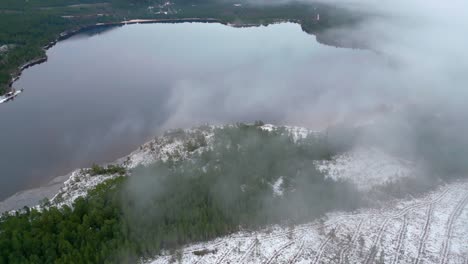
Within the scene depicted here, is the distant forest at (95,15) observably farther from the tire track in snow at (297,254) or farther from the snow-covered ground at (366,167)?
the tire track in snow at (297,254)

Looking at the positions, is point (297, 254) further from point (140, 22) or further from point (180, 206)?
point (140, 22)

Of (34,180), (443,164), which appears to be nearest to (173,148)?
(34,180)

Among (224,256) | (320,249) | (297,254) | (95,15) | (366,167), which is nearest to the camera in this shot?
(224,256)

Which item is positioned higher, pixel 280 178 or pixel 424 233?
pixel 280 178

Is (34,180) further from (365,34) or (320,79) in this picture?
(365,34)

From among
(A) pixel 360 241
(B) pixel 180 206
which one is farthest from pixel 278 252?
(B) pixel 180 206

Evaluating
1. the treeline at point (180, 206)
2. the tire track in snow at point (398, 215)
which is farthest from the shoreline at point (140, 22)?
the tire track in snow at point (398, 215)
